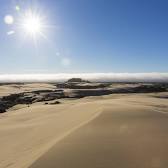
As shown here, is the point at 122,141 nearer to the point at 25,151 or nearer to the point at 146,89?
the point at 25,151

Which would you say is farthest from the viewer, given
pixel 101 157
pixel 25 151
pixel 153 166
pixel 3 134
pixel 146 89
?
pixel 146 89

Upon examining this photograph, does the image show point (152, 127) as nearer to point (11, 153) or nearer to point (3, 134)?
point (11, 153)

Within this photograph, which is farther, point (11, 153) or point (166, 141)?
point (11, 153)

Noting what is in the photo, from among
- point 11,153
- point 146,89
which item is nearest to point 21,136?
point 11,153

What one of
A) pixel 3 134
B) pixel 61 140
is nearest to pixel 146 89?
pixel 3 134

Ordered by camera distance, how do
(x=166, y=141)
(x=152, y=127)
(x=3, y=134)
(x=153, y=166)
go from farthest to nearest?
(x=3, y=134)
(x=152, y=127)
(x=166, y=141)
(x=153, y=166)

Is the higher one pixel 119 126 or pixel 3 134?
pixel 119 126
